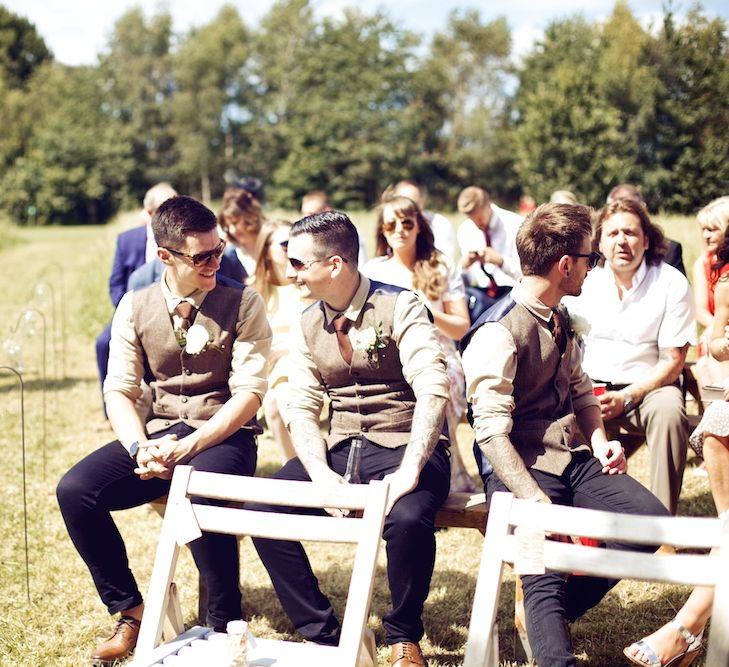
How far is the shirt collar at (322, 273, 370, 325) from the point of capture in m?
3.90

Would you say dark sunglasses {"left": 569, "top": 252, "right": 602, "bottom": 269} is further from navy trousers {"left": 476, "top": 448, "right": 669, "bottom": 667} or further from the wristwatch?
the wristwatch

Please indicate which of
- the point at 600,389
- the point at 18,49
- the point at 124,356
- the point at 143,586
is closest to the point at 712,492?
the point at 600,389

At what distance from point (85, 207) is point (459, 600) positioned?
5979 centimetres

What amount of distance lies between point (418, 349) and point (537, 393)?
543mm

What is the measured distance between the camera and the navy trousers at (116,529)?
3.66m

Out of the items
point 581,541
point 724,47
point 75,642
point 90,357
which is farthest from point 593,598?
point 724,47

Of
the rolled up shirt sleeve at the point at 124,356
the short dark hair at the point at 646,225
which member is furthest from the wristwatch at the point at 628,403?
the rolled up shirt sleeve at the point at 124,356

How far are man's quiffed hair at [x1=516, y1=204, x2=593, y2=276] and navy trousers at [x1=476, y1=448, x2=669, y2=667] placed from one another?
32.8 inches

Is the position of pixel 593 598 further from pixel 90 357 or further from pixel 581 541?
pixel 90 357

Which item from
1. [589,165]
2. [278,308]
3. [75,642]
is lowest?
[75,642]

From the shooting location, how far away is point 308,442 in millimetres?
3881

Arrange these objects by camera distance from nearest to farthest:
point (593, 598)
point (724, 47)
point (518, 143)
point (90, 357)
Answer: point (593, 598) < point (90, 357) < point (724, 47) < point (518, 143)

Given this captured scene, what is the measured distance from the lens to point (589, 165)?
4112cm

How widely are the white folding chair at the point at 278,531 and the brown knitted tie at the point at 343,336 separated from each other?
0.97 metres
